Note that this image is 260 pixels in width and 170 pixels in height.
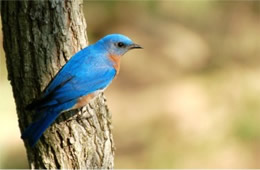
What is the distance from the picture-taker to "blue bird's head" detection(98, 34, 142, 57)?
457 cm

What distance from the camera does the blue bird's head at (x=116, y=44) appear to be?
4.57 m

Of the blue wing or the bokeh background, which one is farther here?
the bokeh background

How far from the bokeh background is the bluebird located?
11.3 feet

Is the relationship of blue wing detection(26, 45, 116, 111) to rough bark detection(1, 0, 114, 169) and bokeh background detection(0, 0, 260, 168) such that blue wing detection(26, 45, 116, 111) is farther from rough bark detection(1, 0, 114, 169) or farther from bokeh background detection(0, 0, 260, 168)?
bokeh background detection(0, 0, 260, 168)

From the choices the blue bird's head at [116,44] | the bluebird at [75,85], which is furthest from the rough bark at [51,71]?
the blue bird's head at [116,44]

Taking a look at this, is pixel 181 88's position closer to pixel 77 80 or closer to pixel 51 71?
pixel 77 80

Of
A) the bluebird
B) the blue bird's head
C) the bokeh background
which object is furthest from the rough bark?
the bokeh background

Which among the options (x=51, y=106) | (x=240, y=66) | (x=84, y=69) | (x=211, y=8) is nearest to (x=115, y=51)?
(x=84, y=69)

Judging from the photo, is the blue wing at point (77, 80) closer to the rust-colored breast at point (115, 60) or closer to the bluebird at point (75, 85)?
the bluebird at point (75, 85)

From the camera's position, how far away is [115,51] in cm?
464

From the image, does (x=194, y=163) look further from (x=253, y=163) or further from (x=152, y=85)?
(x=152, y=85)

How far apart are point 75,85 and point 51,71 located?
0.23m

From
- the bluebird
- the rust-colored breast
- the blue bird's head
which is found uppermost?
the blue bird's head

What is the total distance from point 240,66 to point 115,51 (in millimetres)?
4844
